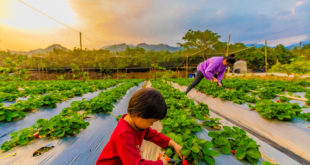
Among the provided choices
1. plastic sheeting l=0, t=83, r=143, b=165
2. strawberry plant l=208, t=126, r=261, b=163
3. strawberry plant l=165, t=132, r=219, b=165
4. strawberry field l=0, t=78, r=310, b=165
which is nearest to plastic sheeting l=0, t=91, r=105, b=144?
strawberry field l=0, t=78, r=310, b=165

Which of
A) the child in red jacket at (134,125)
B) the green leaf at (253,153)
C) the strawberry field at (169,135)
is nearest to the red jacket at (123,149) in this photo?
the child in red jacket at (134,125)

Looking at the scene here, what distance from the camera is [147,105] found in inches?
37.6

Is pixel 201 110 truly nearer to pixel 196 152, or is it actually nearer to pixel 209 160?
pixel 209 160

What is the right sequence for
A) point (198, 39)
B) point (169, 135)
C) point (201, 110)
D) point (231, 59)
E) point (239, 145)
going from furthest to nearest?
point (198, 39) → point (231, 59) → point (201, 110) → point (169, 135) → point (239, 145)

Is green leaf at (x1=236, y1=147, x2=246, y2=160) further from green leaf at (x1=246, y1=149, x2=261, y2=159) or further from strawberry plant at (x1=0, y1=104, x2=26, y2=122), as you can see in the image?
strawberry plant at (x1=0, y1=104, x2=26, y2=122)

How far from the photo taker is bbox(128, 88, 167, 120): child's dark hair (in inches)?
37.8

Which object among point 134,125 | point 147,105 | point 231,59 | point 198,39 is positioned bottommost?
point 134,125

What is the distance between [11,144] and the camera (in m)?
1.65

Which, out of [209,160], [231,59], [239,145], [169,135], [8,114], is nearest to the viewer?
[209,160]

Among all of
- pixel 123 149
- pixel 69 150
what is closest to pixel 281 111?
pixel 123 149

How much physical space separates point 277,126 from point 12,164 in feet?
13.3

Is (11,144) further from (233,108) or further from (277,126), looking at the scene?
(233,108)

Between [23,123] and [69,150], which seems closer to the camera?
[69,150]

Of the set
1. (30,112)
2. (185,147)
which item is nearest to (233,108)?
(185,147)
